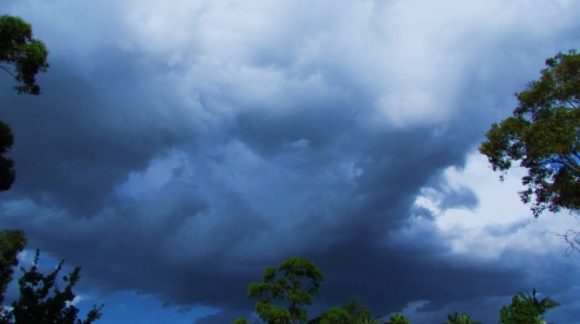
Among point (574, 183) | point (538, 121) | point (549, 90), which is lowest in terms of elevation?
point (574, 183)

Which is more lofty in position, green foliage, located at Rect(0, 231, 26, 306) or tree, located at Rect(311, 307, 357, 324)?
tree, located at Rect(311, 307, 357, 324)

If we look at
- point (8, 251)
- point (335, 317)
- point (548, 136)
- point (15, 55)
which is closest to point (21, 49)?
point (15, 55)

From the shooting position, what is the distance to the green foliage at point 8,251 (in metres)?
14.3

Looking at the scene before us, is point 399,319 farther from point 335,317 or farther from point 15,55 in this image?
point 15,55

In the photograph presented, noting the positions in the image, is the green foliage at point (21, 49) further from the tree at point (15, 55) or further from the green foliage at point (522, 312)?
the green foliage at point (522, 312)

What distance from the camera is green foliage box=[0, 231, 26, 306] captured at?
1426 cm

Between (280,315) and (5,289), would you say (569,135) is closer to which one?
(5,289)

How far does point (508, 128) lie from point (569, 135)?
3.17 meters

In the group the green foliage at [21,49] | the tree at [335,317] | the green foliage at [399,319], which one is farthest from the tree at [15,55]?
the green foliage at [399,319]

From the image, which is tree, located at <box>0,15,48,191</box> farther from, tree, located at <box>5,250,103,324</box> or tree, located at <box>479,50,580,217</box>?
tree, located at <box>479,50,580,217</box>

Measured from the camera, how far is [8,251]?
14.4 metres

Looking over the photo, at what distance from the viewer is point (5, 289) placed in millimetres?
15188

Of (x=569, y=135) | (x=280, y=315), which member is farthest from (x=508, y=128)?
(x=280, y=315)

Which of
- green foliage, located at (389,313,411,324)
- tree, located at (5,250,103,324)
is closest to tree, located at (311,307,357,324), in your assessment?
green foliage, located at (389,313,411,324)
